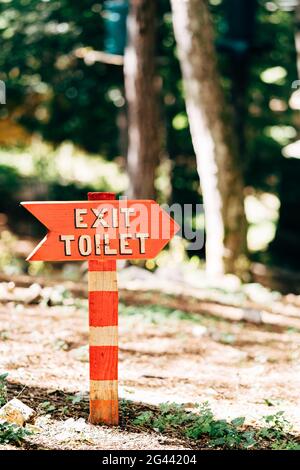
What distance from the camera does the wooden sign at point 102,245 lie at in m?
4.73

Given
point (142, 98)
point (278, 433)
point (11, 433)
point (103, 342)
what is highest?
point (142, 98)

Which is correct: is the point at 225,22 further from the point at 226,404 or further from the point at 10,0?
the point at 226,404

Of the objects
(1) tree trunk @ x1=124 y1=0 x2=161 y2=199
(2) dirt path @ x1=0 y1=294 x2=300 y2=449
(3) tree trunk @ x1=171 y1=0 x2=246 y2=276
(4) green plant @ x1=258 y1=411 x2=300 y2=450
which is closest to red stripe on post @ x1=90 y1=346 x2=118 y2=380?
(2) dirt path @ x1=0 y1=294 x2=300 y2=449

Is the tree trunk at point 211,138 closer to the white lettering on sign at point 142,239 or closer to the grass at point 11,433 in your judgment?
the white lettering on sign at point 142,239

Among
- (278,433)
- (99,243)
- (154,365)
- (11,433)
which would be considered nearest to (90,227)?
(99,243)

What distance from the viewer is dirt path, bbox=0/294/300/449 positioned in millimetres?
4895

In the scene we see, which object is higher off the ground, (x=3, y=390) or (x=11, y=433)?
(x=3, y=390)

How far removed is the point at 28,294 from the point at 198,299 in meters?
2.81

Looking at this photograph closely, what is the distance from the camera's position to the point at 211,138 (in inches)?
474

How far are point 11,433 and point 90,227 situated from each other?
136 centimetres

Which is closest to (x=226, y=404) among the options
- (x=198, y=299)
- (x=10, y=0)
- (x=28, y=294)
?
(x=28, y=294)

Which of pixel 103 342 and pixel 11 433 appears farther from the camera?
pixel 103 342

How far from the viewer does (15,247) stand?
61.5 ft

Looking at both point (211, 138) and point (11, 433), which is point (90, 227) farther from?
point (211, 138)
